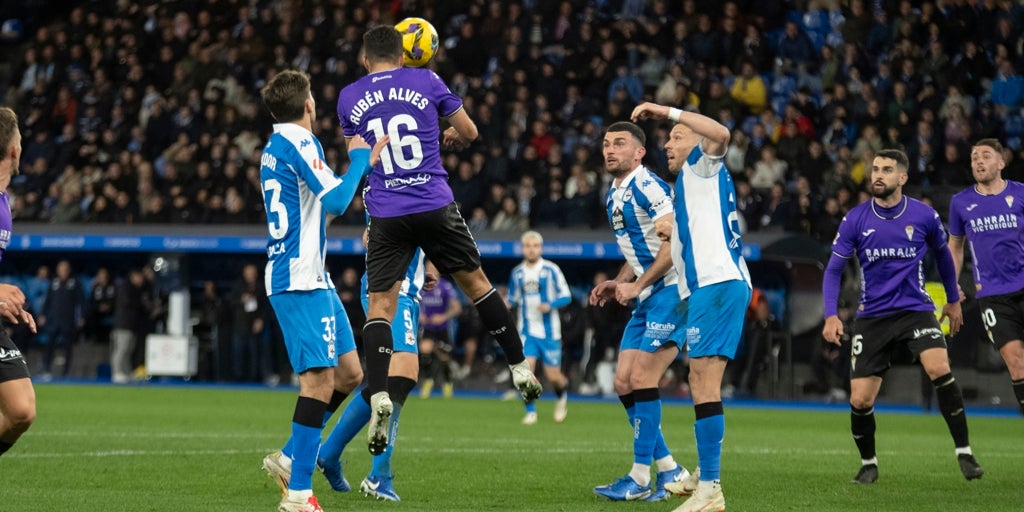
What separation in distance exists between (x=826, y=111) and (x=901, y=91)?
1404mm

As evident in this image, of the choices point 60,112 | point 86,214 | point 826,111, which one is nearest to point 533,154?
point 826,111

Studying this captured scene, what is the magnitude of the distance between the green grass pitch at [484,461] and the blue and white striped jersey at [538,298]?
3.87ft

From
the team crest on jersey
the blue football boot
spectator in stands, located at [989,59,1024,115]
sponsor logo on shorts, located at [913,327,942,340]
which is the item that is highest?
spectator in stands, located at [989,59,1024,115]

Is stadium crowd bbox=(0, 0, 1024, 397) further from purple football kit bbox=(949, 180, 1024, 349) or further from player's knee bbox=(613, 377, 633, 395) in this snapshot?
player's knee bbox=(613, 377, 633, 395)

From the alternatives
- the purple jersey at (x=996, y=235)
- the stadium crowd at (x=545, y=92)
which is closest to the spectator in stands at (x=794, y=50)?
the stadium crowd at (x=545, y=92)

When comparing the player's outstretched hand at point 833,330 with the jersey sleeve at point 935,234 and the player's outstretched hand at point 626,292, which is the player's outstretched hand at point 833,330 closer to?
the jersey sleeve at point 935,234

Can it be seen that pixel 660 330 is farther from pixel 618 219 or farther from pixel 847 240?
pixel 847 240

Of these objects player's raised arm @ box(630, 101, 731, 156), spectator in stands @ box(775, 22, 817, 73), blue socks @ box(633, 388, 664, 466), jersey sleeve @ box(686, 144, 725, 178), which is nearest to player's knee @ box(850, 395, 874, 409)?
blue socks @ box(633, 388, 664, 466)

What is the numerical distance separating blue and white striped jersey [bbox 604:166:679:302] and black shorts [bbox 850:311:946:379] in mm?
1877

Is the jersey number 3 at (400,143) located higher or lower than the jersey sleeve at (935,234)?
higher

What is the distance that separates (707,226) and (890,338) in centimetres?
283

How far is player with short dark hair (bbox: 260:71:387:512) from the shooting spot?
8.23m

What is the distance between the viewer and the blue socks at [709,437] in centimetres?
862

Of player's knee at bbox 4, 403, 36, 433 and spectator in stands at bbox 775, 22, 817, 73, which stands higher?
spectator in stands at bbox 775, 22, 817, 73
